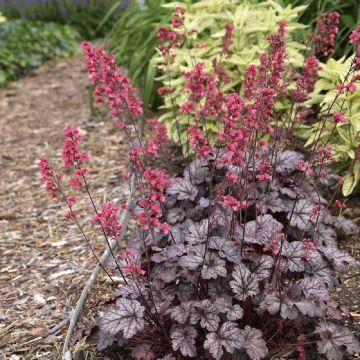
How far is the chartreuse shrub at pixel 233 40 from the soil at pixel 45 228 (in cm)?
76

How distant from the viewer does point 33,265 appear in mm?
3215

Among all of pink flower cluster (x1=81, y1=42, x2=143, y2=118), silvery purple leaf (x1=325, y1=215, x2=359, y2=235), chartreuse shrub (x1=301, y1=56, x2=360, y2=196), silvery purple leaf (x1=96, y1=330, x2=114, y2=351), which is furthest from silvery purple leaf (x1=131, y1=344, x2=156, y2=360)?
chartreuse shrub (x1=301, y1=56, x2=360, y2=196)

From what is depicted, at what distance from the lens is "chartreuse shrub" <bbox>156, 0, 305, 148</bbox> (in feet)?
11.9

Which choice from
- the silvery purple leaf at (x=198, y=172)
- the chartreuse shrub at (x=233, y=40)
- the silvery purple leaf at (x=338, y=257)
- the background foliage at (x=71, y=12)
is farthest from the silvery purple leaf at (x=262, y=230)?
the background foliage at (x=71, y=12)

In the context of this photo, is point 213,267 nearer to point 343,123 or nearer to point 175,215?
point 175,215

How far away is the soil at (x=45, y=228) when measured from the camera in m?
2.68

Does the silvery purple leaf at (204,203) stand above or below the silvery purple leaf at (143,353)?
above

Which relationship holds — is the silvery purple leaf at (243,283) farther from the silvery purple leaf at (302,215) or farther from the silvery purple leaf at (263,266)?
the silvery purple leaf at (302,215)

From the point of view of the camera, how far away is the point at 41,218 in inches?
148

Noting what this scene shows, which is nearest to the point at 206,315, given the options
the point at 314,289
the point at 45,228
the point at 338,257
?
the point at 314,289

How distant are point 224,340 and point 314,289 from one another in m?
0.40

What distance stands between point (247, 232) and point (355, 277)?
653mm

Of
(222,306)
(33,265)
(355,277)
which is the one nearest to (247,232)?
(222,306)

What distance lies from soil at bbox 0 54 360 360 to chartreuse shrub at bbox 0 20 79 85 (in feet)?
3.34
